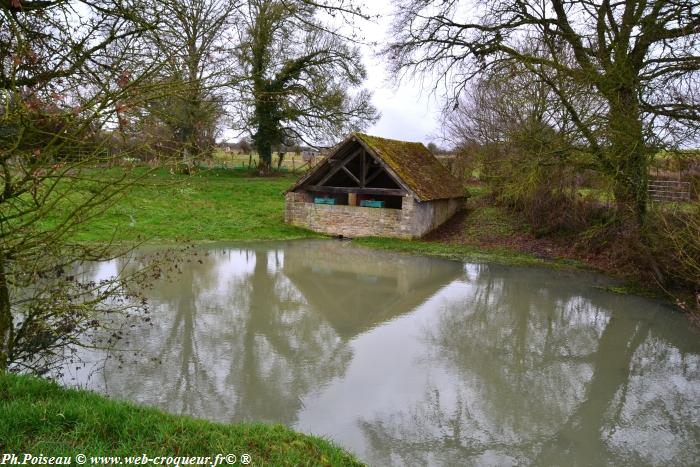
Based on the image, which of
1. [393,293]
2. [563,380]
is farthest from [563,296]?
[563,380]

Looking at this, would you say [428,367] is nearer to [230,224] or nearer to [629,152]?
[629,152]

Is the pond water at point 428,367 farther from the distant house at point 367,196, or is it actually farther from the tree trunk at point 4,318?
the distant house at point 367,196

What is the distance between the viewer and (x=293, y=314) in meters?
8.55

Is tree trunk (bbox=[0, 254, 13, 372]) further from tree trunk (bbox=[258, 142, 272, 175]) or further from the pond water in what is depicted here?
tree trunk (bbox=[258, 142, 272, 175])

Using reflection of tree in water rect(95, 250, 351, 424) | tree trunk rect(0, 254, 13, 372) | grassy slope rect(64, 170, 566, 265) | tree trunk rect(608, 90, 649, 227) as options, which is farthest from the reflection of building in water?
tree trunk rect(0, 254, 13, 372)

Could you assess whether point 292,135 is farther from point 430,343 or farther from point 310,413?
point 310,413

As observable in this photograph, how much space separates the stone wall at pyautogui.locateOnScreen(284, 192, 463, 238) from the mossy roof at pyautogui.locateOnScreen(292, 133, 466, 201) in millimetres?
470

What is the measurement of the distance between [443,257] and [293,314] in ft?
22.1

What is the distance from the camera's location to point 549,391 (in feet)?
20.1

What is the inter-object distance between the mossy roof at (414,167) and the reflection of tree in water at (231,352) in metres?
7.20

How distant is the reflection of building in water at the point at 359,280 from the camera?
888 centimetres

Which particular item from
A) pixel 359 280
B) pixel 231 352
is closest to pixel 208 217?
pixel 359 280

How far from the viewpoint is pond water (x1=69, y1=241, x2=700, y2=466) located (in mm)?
4945

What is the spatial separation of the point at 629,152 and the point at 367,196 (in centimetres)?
→ 1025
